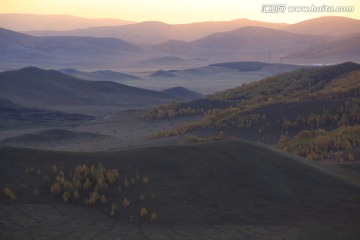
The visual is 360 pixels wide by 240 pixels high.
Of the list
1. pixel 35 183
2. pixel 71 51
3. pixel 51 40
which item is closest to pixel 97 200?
pixel 35 183

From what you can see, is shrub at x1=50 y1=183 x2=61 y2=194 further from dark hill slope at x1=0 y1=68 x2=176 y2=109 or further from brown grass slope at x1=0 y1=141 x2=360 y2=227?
dark hill slope at x1=0 y1=68 x2=176 y2=109

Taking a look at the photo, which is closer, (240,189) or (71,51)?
(240,189)

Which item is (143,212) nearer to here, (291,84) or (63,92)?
(291,84)

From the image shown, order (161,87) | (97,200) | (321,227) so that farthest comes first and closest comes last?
(161,87), (97,200), (321,227)

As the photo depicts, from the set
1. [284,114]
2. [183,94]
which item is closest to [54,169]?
[284,114]

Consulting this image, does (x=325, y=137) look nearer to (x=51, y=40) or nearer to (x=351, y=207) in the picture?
(x=351, y=207)

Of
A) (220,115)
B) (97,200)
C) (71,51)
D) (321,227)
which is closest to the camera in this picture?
(321,227)
